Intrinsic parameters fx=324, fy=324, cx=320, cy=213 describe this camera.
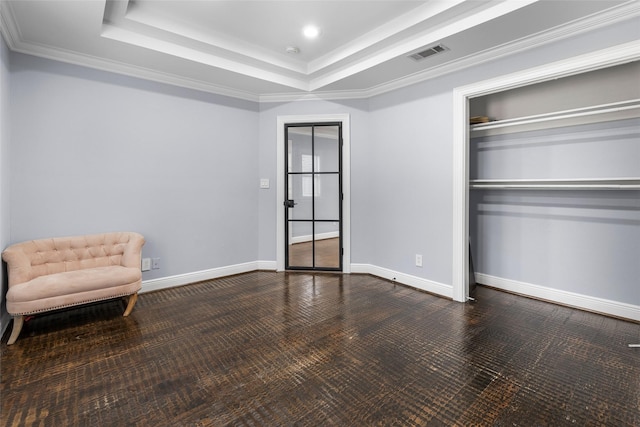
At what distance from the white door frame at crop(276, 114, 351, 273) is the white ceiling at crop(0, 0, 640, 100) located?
0.65m

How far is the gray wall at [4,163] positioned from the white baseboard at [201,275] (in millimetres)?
1177

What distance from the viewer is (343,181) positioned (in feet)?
14.6

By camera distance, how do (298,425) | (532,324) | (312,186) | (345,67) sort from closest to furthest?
(298,425), (532,324), (345,67), (312,186)

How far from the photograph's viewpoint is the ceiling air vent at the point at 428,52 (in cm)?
298

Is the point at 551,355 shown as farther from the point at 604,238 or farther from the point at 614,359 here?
the point at 604,238

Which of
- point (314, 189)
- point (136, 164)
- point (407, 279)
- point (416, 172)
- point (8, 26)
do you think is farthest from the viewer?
point (314, 189)

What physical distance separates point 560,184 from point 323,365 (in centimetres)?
289

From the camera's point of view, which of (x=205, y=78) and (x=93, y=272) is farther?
(x=205, y=78)

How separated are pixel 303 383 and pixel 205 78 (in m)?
3.47

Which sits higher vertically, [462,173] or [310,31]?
[310,31]

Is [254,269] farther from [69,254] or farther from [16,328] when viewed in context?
[16,328]

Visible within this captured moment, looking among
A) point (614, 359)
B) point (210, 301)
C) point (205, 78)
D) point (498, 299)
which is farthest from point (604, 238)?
point (205, 78)

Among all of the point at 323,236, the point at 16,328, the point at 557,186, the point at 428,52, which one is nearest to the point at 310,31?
the point at 428,52

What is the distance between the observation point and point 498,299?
345 centimetres
